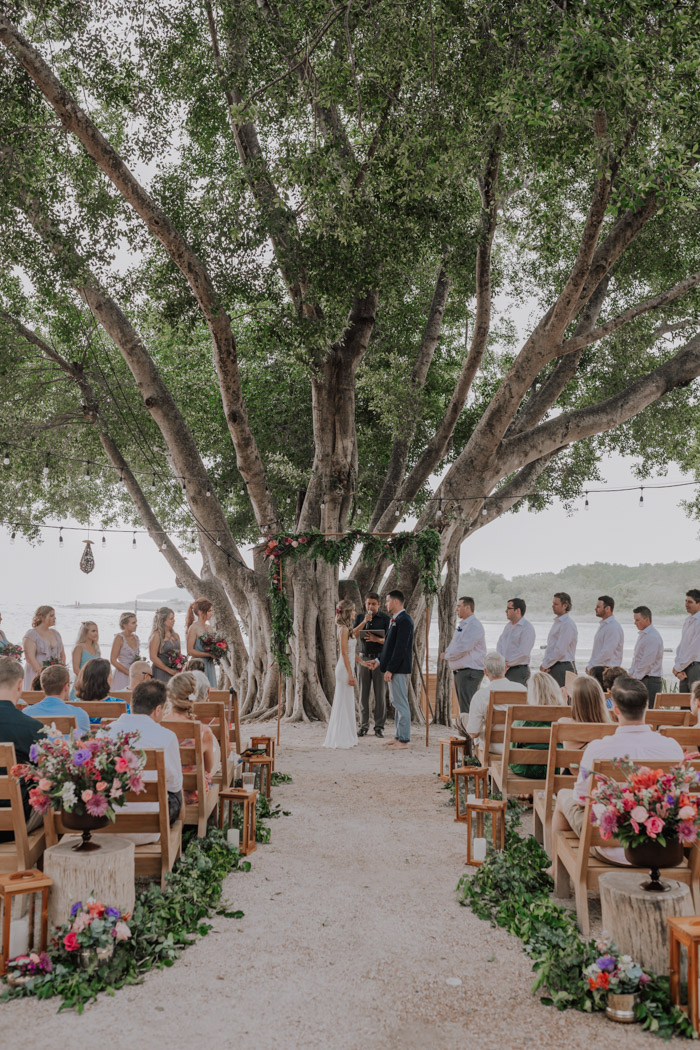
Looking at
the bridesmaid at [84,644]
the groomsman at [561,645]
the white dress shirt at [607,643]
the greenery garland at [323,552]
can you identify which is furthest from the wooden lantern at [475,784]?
the greenery garland at [323,552]

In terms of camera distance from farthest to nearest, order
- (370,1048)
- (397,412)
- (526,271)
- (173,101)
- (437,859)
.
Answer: (526,271)
(397,412)
(173,101)
(437,859)
(370,1048)

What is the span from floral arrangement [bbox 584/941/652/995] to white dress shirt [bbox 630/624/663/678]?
6213 millimetres

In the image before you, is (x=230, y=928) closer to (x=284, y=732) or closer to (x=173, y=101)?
(x=284, y=732)

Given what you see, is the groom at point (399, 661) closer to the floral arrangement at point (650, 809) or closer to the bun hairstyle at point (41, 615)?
the bun hairstyle at point (41, 615)

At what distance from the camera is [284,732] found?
11.5m

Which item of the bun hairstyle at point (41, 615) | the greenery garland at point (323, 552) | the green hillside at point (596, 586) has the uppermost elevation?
the green hillside at point (596, 586)

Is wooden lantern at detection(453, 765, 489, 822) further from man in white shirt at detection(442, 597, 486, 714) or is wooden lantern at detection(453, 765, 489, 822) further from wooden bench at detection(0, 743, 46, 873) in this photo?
man in white shirt at detection(442, 597, 486, 714)

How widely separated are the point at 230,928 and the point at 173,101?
1058 centimetres

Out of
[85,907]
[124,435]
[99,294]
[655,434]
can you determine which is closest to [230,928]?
[85,907]

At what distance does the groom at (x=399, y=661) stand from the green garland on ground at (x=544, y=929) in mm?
4604

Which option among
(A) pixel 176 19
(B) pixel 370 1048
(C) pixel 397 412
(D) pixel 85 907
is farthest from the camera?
(C) pixel 397 412

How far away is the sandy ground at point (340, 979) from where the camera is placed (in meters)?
3.16

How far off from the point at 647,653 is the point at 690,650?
557 mm

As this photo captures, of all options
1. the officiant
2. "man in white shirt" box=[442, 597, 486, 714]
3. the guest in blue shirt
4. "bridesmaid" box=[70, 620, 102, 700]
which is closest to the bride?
the officiant
